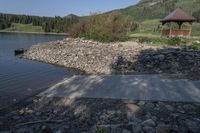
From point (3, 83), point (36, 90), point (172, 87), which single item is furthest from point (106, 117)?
point (3, 83)

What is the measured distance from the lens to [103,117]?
799cm

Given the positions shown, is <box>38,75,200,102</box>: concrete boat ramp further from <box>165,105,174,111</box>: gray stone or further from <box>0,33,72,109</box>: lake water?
<box>0,33,72,109</box>: lake water

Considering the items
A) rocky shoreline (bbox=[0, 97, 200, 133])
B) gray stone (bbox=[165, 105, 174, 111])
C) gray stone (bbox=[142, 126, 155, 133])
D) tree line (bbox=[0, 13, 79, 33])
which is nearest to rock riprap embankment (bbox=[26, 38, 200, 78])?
gray stone (bbox=[165, 105, 174, 111])

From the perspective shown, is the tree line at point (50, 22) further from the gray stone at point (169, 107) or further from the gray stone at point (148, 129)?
the gray stone at point (148, 129)

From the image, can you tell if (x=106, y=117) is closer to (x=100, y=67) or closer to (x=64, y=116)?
(x=64, y=116)

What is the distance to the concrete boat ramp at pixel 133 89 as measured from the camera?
31.8ft

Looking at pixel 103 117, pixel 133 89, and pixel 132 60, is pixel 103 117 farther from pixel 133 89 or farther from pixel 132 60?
pixel 132 60

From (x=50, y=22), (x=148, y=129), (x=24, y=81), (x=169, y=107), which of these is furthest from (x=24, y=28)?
(x=148, y=129)

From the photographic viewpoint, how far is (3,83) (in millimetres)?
15977

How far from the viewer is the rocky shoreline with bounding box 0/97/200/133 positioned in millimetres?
6995

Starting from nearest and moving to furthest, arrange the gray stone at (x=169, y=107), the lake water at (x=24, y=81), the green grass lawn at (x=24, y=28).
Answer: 1. the gray stone at (x=169, y=107)
2. the lake water at (x=24, y=81)
3. the green grass lawn at (x=24, y=28)

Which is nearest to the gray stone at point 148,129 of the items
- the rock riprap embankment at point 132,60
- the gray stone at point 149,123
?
the gray stone at point 149,123

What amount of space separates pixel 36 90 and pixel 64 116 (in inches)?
245

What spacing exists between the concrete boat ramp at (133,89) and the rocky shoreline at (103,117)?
1.96 ft
